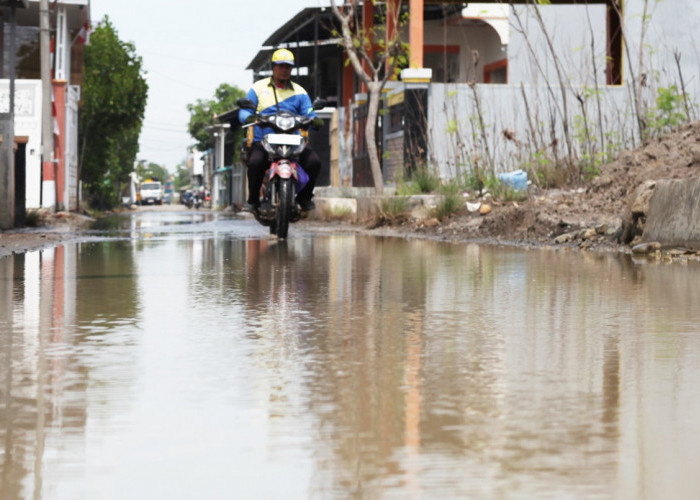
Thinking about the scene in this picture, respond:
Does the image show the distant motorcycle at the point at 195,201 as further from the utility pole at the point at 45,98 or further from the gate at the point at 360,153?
the utility pole at the point at 45,98

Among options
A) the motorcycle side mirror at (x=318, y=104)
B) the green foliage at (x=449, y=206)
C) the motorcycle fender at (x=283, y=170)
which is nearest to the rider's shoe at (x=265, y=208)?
the motorcycle fender at (x=283, y=170)

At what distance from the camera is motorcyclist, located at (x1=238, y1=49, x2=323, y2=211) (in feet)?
52.8

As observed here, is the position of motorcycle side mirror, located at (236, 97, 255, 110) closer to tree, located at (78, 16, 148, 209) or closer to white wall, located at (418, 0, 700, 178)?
white wall, located at (418, 0, 700, 178)

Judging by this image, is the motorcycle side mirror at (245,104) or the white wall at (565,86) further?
the white wall at (565,86)

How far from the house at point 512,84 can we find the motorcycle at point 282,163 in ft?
16.9

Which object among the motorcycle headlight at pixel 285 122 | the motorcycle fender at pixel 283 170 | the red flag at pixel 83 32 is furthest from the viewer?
the red flag at pixel 83 32

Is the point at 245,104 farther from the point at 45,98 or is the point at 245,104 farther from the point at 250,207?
the point at 45,98

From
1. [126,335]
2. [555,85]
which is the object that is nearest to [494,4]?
[555,85]

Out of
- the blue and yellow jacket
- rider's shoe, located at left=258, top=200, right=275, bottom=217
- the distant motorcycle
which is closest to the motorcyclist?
the blue and yellow jacket

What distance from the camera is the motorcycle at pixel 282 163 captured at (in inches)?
621

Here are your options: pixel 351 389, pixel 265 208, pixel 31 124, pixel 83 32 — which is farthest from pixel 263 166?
pixel 83 32

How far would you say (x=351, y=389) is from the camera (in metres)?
4.93

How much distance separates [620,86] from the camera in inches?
1123

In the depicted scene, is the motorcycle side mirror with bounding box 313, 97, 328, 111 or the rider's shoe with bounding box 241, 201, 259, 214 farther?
the rider's shoe with bounding box 241, 201, 259, 214
